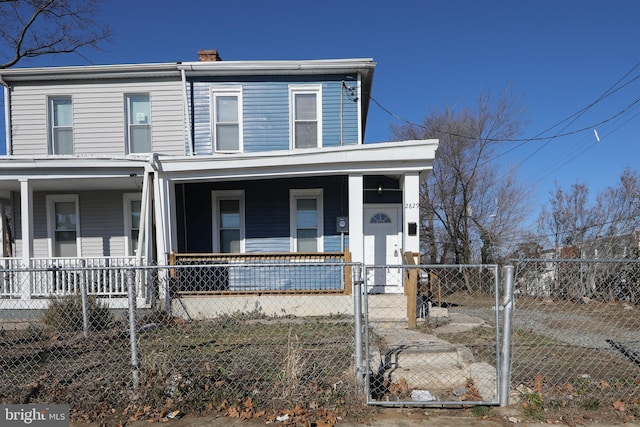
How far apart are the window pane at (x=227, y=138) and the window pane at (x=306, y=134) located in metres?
1.65

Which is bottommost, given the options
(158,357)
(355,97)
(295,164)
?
(158,357)

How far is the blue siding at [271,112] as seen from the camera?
9906 millimetres

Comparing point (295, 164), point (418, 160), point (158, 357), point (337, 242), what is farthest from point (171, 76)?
point (158, 357)

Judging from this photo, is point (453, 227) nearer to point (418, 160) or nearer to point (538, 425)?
point (418, 160)

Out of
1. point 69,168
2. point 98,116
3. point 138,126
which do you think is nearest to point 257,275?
point 69,168

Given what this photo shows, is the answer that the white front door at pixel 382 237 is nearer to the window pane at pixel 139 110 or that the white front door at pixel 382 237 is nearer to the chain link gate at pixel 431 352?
the chain link gate at pixel 431 352

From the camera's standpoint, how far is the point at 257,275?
9.02m

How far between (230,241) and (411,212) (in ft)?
15.7

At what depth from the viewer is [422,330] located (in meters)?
6.70

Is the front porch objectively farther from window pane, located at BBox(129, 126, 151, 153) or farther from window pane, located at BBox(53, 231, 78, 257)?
window pane, located at BBox(129, 126, 151, 153)

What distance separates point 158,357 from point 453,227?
14.6 metres

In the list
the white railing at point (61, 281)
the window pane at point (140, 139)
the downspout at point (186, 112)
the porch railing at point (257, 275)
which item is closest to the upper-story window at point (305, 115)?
the downspout at point (186, 112)

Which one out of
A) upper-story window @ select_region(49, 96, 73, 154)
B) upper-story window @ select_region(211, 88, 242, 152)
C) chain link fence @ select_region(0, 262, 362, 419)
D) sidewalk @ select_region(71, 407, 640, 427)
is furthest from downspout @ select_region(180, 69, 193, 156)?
sidewalk @ select_region(71, 407, 640, 427)
